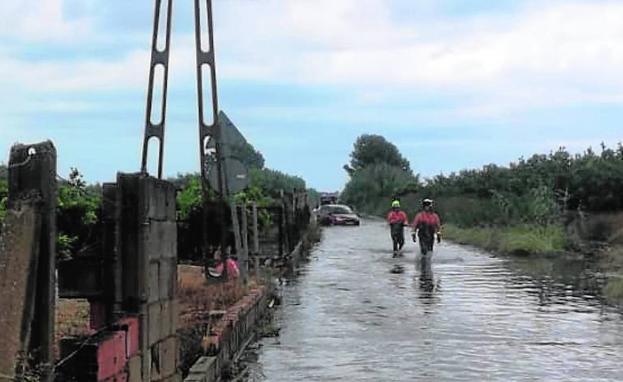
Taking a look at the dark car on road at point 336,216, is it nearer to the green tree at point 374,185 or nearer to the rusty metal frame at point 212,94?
the green tree at point 374,185

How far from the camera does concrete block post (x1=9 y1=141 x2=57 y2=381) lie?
5.21m

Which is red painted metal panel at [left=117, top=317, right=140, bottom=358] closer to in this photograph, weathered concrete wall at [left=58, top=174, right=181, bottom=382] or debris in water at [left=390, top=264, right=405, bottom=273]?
weathered concrete wall at [left=58, top=174, right=181, bottom=382]

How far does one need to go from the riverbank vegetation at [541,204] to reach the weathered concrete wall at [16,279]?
25998mm

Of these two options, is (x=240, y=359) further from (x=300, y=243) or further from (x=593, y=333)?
(x=300, y=243)

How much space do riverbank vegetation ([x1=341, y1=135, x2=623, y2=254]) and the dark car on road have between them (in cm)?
577

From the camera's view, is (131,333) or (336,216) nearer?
(131,333)

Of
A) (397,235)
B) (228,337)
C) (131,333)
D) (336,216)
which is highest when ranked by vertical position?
(336,216)

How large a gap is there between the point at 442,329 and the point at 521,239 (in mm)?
18470

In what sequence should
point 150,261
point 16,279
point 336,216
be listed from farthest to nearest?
point 336,216 < point 150,261 < point 16,279

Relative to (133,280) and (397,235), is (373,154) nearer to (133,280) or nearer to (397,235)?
(397,235)

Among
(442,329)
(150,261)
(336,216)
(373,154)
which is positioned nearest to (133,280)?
(150,261)

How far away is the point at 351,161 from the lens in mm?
118250

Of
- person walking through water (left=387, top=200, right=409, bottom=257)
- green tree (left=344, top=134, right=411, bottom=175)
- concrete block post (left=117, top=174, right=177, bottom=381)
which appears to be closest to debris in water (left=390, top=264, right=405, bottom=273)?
person walking through water (left=387, top=200, right=409, bottom=257)

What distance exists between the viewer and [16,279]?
4957mm
